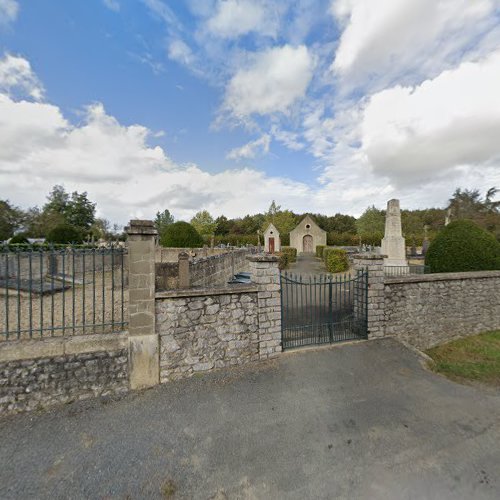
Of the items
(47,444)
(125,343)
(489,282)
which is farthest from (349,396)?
(489,282)

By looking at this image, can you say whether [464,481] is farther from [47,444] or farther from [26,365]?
[26,365]

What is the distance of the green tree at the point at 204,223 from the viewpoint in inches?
2029

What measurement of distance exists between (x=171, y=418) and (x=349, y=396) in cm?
282

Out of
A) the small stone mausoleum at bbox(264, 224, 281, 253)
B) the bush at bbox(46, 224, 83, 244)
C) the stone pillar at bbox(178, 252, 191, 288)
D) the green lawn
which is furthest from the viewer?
the small stone mausoleum at bbox(264, 224, 281, 253)

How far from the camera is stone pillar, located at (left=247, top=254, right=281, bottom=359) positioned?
5.14 meters

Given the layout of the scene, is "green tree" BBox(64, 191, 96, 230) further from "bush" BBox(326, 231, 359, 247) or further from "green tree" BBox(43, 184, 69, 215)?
"bush" BBox(326, 231, 359, 247)

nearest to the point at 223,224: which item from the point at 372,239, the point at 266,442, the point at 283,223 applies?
the point at 283,223

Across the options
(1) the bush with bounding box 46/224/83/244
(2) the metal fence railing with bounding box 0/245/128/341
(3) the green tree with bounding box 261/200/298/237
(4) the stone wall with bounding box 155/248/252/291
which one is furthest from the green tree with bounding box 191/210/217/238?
(2) the metal fence railing with bounding box 0/245/128/341

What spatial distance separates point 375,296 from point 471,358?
9.30ft

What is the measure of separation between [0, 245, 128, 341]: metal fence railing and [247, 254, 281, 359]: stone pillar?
97.7 inches

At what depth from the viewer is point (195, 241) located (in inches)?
1025

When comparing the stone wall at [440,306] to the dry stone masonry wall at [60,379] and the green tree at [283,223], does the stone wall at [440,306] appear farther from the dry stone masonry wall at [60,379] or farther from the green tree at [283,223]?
the green tree at [283,223]

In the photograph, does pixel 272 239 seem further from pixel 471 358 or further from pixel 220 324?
pixel 220 324

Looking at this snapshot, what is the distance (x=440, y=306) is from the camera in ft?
23.0
